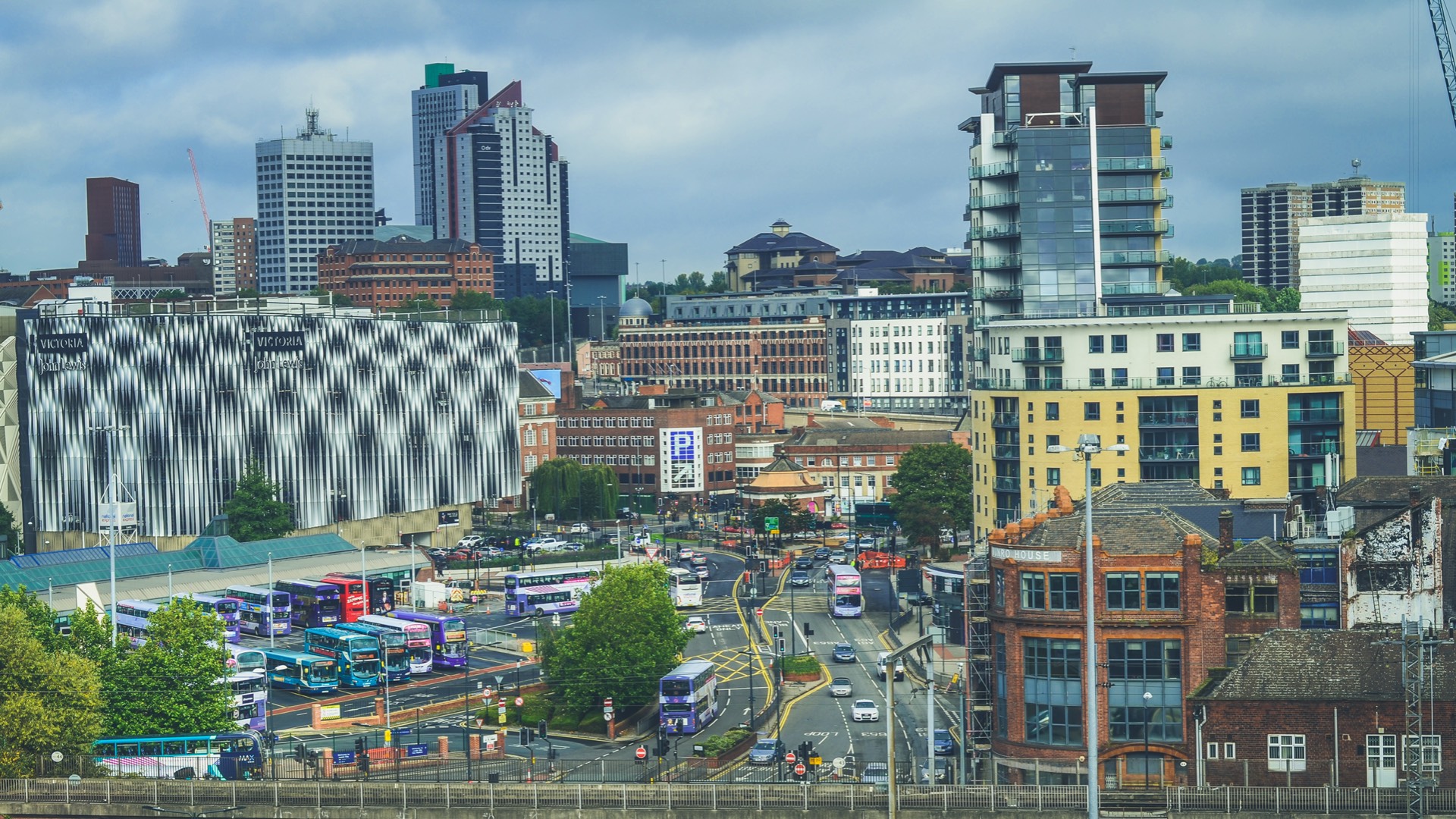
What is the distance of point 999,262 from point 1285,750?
88209 mm

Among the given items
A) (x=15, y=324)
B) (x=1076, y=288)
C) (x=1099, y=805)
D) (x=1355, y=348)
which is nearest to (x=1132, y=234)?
(x=1076, y=288)

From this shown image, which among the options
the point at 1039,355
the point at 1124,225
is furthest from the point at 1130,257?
the point at 1039,355

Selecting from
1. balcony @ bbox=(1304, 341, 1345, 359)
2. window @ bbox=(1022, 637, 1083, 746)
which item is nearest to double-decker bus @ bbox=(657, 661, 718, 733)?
window @ bbox=(1022, 637, 1083, 746)

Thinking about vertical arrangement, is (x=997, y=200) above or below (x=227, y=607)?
above

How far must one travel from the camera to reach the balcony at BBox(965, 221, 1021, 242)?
161 m

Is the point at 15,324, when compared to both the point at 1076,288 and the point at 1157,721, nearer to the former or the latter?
the point at 1076,288

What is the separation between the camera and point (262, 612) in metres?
Result: 149

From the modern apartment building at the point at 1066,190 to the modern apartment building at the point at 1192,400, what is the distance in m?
15.1

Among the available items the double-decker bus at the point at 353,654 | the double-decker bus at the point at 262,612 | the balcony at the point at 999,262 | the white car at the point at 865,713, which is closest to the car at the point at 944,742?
the white car at the point at 865,713

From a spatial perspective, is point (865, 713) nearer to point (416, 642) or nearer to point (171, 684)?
point (416, 642)

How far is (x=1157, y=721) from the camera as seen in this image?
80.7m

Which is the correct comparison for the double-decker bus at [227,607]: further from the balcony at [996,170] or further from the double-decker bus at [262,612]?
the balcony at [996,170]

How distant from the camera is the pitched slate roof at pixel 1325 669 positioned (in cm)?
7706

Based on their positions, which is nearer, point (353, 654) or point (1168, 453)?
point (353, 654)
